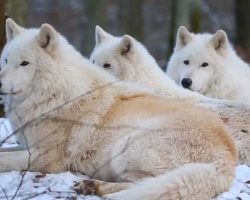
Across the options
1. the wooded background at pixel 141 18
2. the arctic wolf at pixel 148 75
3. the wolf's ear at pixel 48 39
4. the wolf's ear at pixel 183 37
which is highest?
the wolf's ear at pixel 48 39

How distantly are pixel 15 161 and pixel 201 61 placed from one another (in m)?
3.87

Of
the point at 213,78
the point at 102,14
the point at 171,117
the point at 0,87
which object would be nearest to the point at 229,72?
the point at 213,78

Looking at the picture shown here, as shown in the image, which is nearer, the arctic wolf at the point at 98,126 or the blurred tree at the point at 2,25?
the arctic wolf at the point at 98,126

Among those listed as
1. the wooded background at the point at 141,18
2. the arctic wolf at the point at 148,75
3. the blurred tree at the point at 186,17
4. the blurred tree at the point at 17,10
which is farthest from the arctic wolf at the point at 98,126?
the blurred tree at the point at 186,17

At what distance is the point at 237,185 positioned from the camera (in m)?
5.57

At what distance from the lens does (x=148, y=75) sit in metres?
7.97

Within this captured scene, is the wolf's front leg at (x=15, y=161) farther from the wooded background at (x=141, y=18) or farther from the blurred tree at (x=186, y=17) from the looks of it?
the blurred tree at (x=186, y=17)

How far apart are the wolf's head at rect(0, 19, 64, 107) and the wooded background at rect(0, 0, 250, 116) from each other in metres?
2.94

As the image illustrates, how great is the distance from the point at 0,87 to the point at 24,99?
1.04ft

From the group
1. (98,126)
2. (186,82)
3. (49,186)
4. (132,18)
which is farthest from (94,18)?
(49,186)

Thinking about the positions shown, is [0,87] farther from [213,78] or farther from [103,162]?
[213,78]

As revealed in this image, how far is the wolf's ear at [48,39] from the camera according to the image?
598 cm

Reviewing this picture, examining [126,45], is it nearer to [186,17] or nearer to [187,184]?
[187,184]

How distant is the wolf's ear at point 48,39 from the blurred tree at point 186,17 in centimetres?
1088
